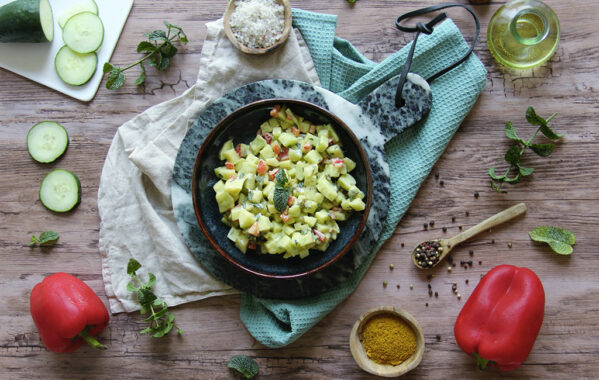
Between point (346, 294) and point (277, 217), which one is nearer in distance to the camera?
point (277, 217)

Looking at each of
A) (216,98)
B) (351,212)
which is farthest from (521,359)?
(216,98)

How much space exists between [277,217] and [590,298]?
1.68 m

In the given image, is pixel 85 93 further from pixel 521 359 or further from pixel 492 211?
pixel 521 359

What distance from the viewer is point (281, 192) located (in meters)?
Answer: 2.41

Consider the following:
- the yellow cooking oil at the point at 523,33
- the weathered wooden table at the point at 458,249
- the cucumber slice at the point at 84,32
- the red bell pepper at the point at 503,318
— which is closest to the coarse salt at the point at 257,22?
the weathered wooden table at the point at 458,249

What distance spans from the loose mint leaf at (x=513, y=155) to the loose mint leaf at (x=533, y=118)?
0.14 metres

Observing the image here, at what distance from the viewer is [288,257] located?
2.54 metres

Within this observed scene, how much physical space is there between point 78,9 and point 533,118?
2431 millimetres

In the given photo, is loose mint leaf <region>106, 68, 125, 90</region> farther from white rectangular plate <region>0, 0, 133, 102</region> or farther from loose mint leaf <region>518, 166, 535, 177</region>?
loose mint leaf <region>518, 166, 535, 177</region>

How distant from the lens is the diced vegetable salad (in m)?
2.43

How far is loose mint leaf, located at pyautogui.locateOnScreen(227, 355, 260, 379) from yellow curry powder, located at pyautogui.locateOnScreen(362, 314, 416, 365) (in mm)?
577

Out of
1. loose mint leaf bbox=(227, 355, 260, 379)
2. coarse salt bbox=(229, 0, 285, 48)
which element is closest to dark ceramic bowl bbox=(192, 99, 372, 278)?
coarse salt bbox=(229, 0, 285, 48)

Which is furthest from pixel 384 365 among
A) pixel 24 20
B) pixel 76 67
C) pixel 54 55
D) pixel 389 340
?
pixel 24 20

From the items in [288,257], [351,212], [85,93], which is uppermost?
[85,93]
